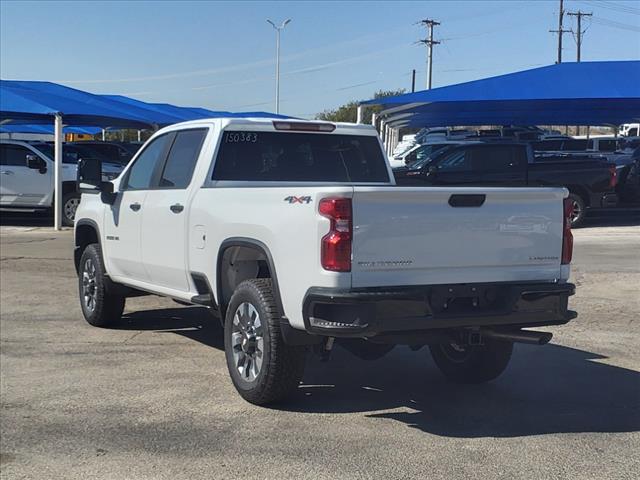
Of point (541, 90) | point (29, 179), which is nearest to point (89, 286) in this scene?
point (29, 179)

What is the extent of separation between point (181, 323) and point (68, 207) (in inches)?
441

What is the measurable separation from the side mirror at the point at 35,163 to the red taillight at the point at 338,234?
15.8 metres

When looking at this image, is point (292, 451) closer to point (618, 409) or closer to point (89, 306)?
point (618, 409)

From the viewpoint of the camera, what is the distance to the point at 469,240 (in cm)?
495

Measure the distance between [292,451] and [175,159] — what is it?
311cm

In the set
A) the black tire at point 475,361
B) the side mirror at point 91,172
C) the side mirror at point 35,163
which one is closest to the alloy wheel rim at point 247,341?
the black tire at point 475,361

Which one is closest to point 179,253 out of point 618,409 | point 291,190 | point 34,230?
point 291,190

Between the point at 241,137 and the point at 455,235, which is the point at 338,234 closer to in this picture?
the point at 455,235

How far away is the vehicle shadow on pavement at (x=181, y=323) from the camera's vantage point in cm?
781

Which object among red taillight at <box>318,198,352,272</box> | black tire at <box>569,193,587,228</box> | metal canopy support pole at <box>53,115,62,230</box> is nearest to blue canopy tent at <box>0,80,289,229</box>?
metal canopy support pole at <box>53,115,62,230</box>

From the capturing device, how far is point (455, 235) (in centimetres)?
489

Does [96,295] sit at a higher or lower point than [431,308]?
lower

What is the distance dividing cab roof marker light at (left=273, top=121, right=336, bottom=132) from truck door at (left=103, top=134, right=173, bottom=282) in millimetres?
1069

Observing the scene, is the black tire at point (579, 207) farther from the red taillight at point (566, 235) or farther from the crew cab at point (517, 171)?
the red taillight at point (566, 235)
